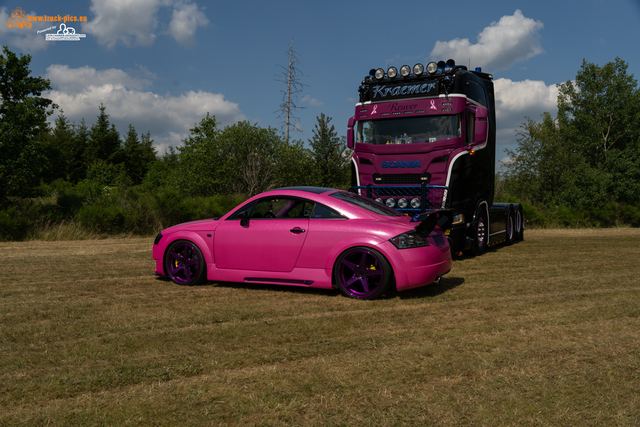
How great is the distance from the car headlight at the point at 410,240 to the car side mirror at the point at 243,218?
7.06 ft

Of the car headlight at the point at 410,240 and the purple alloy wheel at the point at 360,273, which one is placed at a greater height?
the car headlight at the point at 410,240

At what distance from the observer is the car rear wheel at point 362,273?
6.14m

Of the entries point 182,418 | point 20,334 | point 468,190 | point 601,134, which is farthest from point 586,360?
point 601,134

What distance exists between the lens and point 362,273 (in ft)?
20.6

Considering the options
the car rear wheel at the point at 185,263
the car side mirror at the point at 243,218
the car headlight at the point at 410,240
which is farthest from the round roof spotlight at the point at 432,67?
the car rear wheel at the point at 185,263

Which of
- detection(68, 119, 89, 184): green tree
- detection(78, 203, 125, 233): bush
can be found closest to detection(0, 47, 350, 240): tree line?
detection(78, 203, 125, 233): bush

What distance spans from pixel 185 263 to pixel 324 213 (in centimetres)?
239

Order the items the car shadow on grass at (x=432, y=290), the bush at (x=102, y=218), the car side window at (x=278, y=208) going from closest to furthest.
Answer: the car shadow on grass at (x=432, y=290) → the car side window at (x=278, y=208) → the bush at (x=102, y=218)

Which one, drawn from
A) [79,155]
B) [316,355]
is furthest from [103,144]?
[316,355]

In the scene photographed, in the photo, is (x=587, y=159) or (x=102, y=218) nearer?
(x=102, y=218)

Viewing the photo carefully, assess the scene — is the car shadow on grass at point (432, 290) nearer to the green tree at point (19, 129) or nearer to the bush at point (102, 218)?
the bush at point (102, 218)

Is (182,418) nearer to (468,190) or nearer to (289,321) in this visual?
(289,321)

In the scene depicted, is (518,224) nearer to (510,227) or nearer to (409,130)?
(510,227)

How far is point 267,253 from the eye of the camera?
6.72 metres
